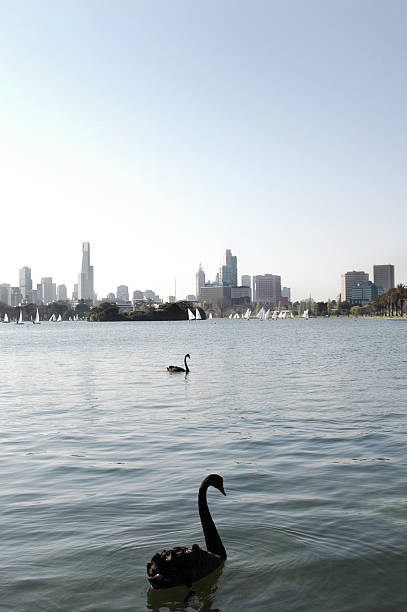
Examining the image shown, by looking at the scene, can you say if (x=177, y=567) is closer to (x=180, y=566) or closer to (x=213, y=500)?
(x=180, y=566)

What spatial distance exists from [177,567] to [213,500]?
15.7 feet

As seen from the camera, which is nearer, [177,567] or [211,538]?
[177,567]

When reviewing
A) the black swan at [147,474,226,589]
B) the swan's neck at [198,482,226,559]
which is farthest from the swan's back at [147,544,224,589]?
the swan's neck at [198,482,226,559]

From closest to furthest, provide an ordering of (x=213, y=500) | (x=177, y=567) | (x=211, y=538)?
(x=177, y=567), (x=211, y=538), (x=213, y=500)

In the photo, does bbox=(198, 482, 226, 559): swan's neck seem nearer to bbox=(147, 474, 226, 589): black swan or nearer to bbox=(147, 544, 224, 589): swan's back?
bbox=(147, 474, 226, 589): black swan

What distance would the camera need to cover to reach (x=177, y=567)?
9.38 meters

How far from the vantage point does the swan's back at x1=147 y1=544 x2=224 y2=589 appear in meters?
9.22

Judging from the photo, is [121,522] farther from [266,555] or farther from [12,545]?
[266,555]

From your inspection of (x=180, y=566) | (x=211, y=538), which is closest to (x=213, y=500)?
(x=211, y=538)

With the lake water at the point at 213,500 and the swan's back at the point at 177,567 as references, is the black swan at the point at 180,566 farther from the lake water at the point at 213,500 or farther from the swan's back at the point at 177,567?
the lake water at the point at 213,500

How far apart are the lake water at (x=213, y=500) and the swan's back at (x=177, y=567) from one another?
9.9 inches

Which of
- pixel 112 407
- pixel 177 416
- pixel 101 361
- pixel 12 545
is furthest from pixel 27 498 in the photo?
pixel 101 361

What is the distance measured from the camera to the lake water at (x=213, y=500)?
9641mm

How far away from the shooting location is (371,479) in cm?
1556
